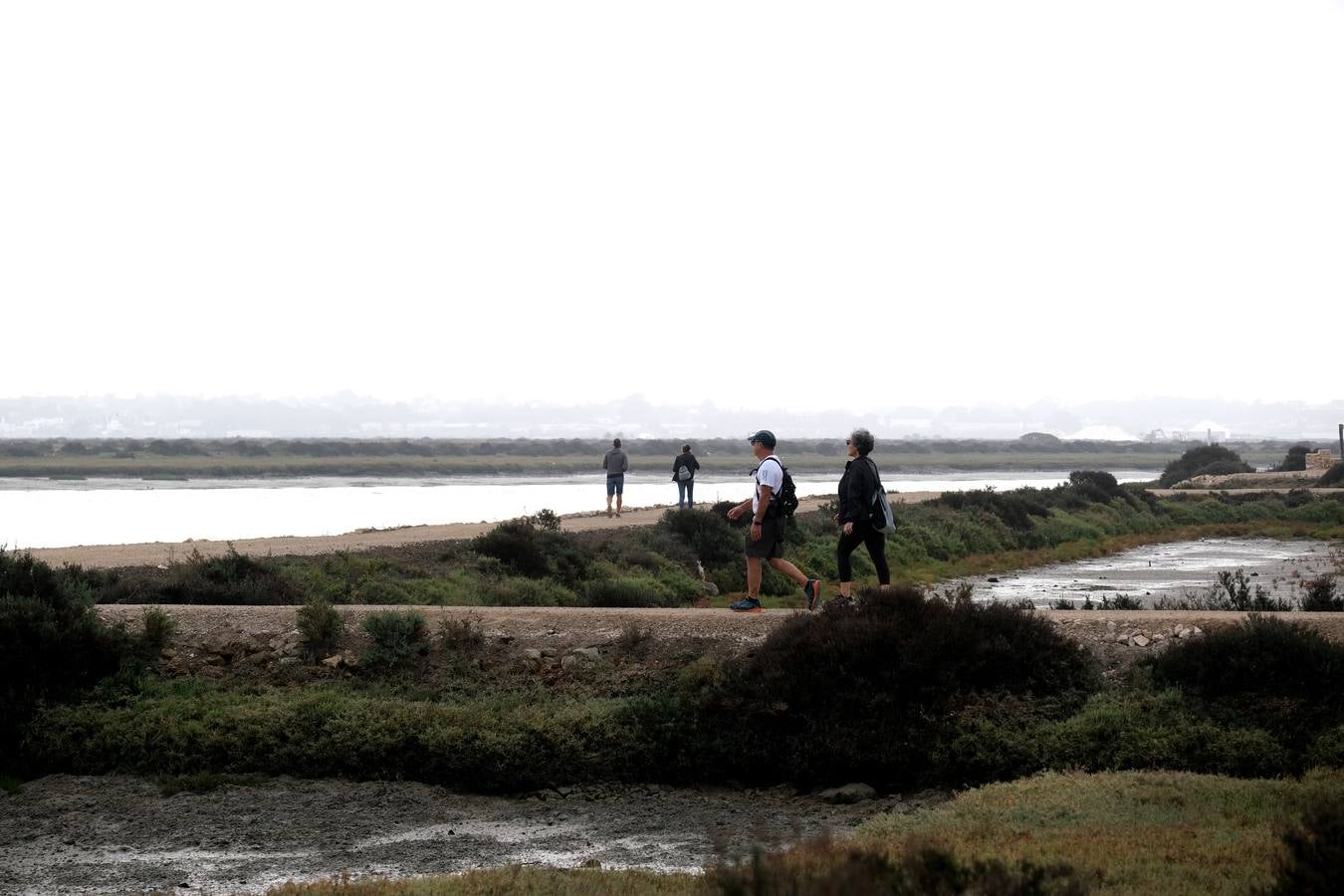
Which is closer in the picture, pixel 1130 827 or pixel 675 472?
pixel 1130 827

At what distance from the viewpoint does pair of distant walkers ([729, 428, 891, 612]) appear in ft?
50.9

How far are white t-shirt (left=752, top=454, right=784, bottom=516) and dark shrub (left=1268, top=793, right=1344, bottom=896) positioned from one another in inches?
347

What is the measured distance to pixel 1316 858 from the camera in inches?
263

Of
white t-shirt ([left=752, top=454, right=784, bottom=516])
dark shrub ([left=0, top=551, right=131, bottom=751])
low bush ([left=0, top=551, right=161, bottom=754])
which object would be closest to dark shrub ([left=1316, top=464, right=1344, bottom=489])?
white t-shirt ([left=752, top=454, right=784, bottom=516])

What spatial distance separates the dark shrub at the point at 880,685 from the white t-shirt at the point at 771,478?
5.75 feet

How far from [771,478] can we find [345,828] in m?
5.82

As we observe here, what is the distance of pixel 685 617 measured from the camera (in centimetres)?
1622

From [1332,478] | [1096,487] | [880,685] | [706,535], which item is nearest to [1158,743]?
[880,685]

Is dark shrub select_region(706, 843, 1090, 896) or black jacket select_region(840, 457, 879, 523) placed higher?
black jacket select_region(840, 457, 879, 523)

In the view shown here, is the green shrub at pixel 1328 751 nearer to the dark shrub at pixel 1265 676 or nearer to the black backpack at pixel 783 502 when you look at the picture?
the dark shrub at pixel 1265 676

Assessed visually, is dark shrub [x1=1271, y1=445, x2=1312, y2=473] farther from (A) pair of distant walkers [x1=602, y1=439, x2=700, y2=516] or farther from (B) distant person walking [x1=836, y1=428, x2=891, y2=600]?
(B) distant person walking [x1=836, y1=428, x2=891, y2=600]

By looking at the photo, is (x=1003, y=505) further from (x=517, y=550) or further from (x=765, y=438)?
(x=765, y=438)

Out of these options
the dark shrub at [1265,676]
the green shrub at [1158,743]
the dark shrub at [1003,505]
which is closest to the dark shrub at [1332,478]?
the dark shrub at [1003,505]

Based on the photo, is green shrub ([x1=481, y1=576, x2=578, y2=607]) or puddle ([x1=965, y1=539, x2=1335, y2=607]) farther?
puddle ([x1=965, y1=539, x2=1335, y2=607])
